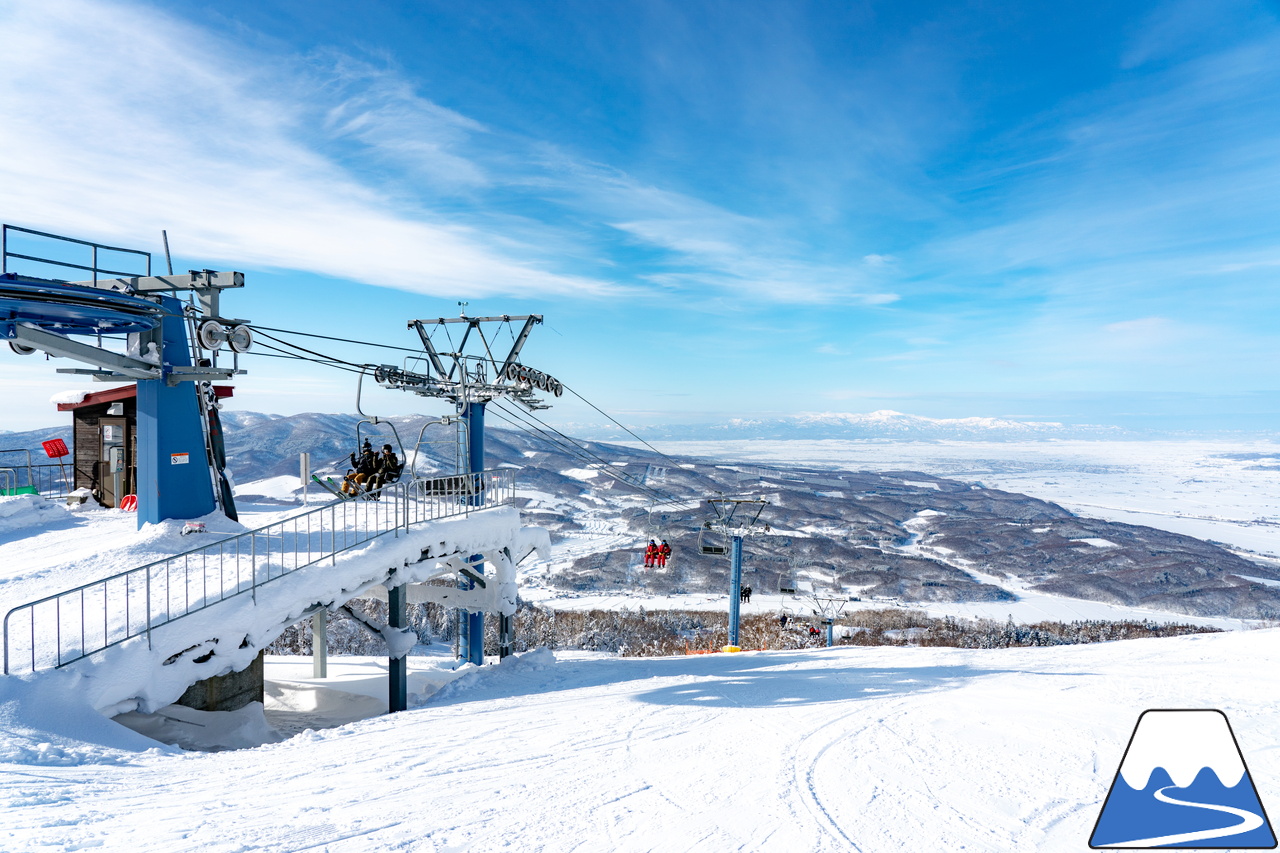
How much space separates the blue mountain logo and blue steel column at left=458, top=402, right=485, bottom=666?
12.1 meters

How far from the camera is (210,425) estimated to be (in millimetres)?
12320

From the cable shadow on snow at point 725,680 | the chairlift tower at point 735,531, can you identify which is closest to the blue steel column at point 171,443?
the cable shadow on snow at point 725,680

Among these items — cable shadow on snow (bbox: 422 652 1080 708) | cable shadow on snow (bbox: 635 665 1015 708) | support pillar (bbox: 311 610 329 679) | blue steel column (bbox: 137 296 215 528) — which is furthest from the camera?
support pillar (bbox: 311 610 329 679)

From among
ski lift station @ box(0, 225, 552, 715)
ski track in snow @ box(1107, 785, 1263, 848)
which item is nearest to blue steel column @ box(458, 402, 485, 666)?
ski lift station @ box(0, 225, 552, 715)

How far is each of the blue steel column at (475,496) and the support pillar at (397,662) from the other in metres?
2.92

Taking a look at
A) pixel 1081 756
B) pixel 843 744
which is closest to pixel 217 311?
pixel 843 744

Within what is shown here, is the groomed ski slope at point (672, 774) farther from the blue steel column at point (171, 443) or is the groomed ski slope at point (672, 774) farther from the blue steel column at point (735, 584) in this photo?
the blue steel column at point (735, 584)

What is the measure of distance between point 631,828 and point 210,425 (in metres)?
12.0

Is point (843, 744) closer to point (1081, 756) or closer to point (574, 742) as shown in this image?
point (1081, 756)

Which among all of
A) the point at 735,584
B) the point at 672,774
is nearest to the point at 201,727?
the point at 672,774

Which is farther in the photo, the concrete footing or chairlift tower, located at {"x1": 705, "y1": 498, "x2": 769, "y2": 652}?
chairlift tower, located at {"x1": 705, "y1": 498, "x2": 769, "y2": 652}

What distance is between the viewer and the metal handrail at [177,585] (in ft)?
21.7

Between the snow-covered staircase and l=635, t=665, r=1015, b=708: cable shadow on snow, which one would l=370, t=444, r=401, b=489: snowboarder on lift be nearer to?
the snow-covered staircase

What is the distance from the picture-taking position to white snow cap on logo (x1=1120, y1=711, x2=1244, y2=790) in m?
4.62
